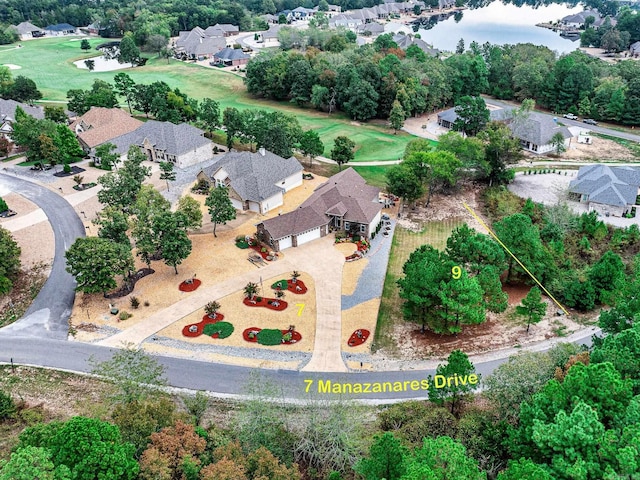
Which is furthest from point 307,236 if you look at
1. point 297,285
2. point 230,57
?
point 230,57

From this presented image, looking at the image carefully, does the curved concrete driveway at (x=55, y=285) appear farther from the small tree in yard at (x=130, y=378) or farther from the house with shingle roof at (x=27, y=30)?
the house with shingle roof at (x=27, y=30)

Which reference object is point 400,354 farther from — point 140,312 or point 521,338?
point 140,312

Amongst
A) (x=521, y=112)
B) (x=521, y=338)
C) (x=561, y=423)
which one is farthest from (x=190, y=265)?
(x=521, y=112)

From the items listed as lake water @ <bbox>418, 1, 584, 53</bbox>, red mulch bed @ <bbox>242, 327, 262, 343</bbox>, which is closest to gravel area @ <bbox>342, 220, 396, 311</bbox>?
red mulch bed @ <bbox>242, 327, 262, 343</bbox>

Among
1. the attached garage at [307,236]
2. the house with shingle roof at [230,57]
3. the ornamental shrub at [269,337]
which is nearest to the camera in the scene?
the ornamental shrub at [269,337]

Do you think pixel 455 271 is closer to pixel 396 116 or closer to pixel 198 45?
pixel 396 116

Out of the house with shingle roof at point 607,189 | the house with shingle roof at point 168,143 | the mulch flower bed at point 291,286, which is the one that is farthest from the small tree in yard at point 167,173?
the house with shingle roof at point 607,189
